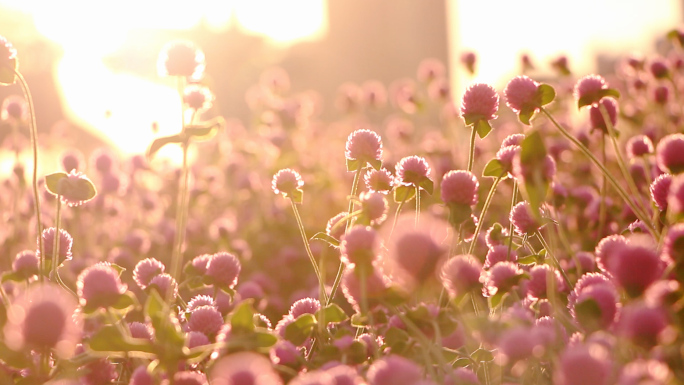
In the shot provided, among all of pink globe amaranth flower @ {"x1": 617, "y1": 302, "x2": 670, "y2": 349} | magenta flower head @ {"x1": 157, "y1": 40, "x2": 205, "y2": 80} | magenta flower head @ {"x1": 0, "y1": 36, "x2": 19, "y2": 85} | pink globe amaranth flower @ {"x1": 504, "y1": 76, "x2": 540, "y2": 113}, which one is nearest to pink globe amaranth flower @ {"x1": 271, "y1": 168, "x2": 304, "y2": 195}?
magenta flower head @ {"x1": 157, "y1": 40, "x2": 205, "y2": 80}

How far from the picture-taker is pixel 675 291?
1005 millimetres

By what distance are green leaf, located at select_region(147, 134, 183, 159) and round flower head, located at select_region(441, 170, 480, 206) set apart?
586 mm

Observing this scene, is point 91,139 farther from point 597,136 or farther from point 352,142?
point 352,142

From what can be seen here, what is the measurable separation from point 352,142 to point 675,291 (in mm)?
744

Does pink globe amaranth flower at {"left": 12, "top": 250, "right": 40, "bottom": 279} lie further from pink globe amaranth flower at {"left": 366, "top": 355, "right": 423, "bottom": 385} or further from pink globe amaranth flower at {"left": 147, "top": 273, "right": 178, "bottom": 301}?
pink globe amaranth flower at {"left": 366, "top": 355, "right": 423, "bottom": 385}

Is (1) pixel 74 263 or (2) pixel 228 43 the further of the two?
(2) pixel 228 43

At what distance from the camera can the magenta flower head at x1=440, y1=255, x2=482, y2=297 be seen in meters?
1.11

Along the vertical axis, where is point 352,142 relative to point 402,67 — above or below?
above

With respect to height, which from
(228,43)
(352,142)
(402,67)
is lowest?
(402,67)

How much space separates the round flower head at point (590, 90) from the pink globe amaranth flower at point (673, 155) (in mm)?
253

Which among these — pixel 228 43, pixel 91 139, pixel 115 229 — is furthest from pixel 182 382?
pixel 228 43

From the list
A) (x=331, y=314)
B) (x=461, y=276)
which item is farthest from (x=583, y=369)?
(x=331, y=314)

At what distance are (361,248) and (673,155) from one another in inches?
25.4

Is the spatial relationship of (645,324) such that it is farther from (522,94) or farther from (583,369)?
(522,94)
